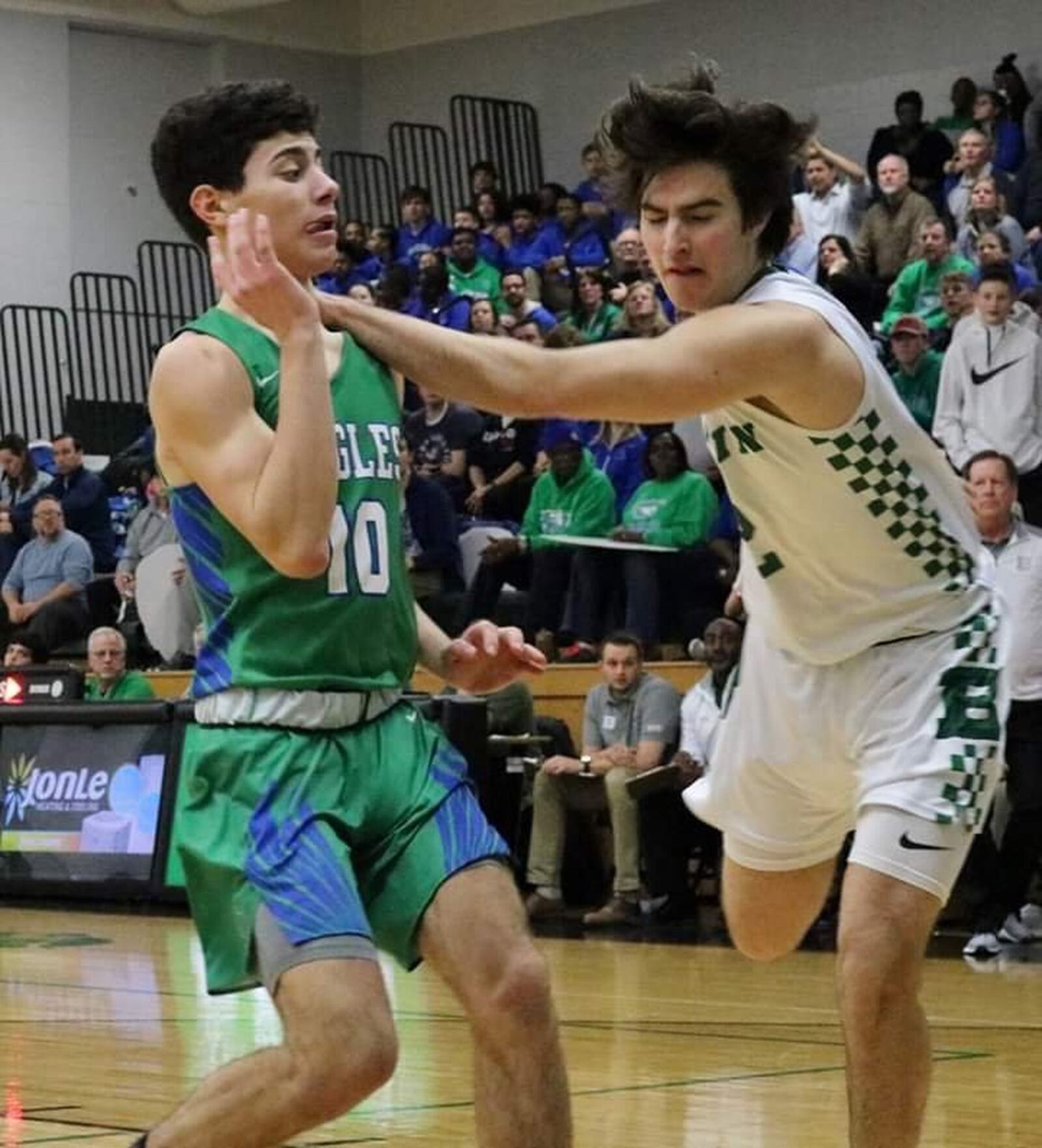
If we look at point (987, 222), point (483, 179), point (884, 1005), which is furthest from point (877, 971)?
point (483, 179)

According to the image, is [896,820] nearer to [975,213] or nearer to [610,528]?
[610,528]

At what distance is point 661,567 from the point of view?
45.0 ft

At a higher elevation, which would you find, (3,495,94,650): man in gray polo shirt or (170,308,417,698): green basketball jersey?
(170,308,417,698): green basketball jersey

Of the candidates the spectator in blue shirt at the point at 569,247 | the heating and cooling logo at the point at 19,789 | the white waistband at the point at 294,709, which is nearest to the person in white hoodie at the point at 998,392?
the heating and cooling logo at the point at 19,789

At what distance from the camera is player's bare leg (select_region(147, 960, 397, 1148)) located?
3.77m

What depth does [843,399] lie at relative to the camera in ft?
14.2

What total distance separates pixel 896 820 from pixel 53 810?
32.6ft

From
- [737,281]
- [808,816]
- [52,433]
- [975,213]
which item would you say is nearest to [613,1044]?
[808,816]

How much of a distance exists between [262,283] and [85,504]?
15374 mm

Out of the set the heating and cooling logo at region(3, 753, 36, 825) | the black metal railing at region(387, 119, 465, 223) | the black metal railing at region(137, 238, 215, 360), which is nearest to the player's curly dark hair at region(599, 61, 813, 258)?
the heating and cooling logo at region(3, 753, 36, 825)

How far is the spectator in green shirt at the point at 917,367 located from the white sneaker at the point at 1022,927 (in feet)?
11.2

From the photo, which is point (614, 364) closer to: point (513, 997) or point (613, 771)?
point (513, 997)

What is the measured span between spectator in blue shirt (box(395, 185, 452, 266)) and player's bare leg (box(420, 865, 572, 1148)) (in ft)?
57.1

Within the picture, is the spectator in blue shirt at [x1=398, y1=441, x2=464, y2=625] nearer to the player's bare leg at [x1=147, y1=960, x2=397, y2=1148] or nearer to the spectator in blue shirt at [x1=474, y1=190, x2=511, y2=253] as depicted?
the spectator in blue shirt at [x1=474, y1=190, x2=511, y2=253]
